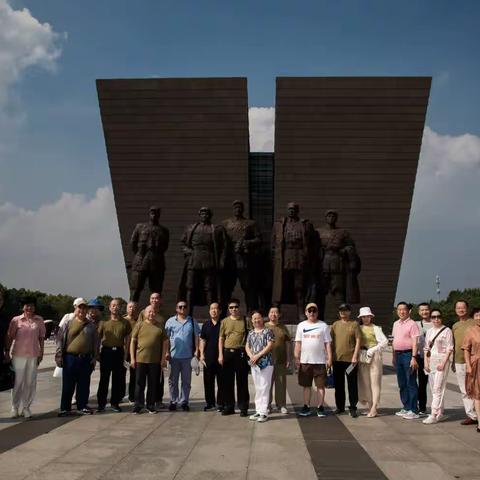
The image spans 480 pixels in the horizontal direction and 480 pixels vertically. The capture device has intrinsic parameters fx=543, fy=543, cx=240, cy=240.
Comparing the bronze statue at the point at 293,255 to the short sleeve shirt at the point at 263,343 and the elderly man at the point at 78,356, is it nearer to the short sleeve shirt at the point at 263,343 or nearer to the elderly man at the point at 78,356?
the short sleeve shirt at the point at 263,343

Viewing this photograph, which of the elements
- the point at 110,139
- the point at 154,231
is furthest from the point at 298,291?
the point at 110,139

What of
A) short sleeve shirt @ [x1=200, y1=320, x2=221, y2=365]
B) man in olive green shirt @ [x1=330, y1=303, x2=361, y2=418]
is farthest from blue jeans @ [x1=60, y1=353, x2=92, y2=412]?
man in olive green shirt @ [x1=330, y1=303, x2=361, y2=418]

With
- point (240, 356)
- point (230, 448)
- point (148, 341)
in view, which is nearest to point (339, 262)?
point (240, 356)

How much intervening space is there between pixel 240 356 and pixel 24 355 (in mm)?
2626

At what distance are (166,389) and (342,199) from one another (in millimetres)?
27892

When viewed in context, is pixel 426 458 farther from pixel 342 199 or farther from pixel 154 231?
pixel 342 199

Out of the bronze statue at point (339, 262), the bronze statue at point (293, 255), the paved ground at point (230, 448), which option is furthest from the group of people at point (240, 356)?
the bronze statue at point (339, 262)

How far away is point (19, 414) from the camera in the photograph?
652 centimetres

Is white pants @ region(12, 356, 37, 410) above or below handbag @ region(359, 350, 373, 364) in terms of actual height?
below

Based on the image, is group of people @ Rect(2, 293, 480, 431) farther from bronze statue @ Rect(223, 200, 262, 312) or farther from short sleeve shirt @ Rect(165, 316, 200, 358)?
bronze statue @ Rect(223, 200, 262, 312)

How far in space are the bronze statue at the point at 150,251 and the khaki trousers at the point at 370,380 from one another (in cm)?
541

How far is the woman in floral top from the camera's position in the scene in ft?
20.8

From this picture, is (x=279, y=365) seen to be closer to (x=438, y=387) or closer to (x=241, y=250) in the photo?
(x=438, y=387)

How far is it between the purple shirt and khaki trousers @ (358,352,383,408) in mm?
4037
